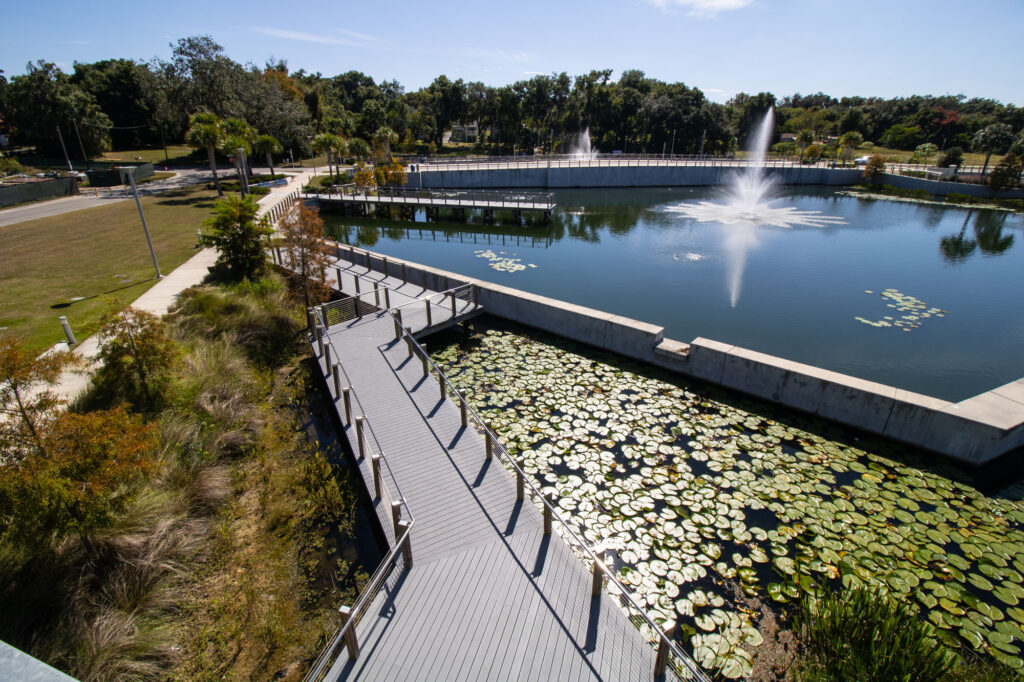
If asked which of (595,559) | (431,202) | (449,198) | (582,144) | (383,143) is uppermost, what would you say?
(582,144)

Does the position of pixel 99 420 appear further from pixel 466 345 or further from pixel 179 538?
pixel 466 345

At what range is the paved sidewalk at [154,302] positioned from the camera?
11.0 meters

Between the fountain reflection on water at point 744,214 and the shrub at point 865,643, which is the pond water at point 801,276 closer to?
the fountain reflection on water at point 744,214

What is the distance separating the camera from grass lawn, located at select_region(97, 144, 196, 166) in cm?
5697

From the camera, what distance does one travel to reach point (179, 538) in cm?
773

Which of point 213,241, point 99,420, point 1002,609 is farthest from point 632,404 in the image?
point 213,241

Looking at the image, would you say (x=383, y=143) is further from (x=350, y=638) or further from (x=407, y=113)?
(x=350, y=638)

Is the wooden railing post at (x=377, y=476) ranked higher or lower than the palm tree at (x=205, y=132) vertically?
lower

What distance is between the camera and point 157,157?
61.0 m

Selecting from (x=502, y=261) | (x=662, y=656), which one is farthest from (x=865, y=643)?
(x=502, y=261)

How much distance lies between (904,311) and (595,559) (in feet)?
66.0

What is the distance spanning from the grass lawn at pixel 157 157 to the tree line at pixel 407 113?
2185mm

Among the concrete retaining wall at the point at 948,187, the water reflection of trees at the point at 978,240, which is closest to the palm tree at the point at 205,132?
the water reflection of trees at the point at 978,240

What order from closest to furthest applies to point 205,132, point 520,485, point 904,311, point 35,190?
point 520,485 → point 904,311 → point 205,132 → point 35,190
